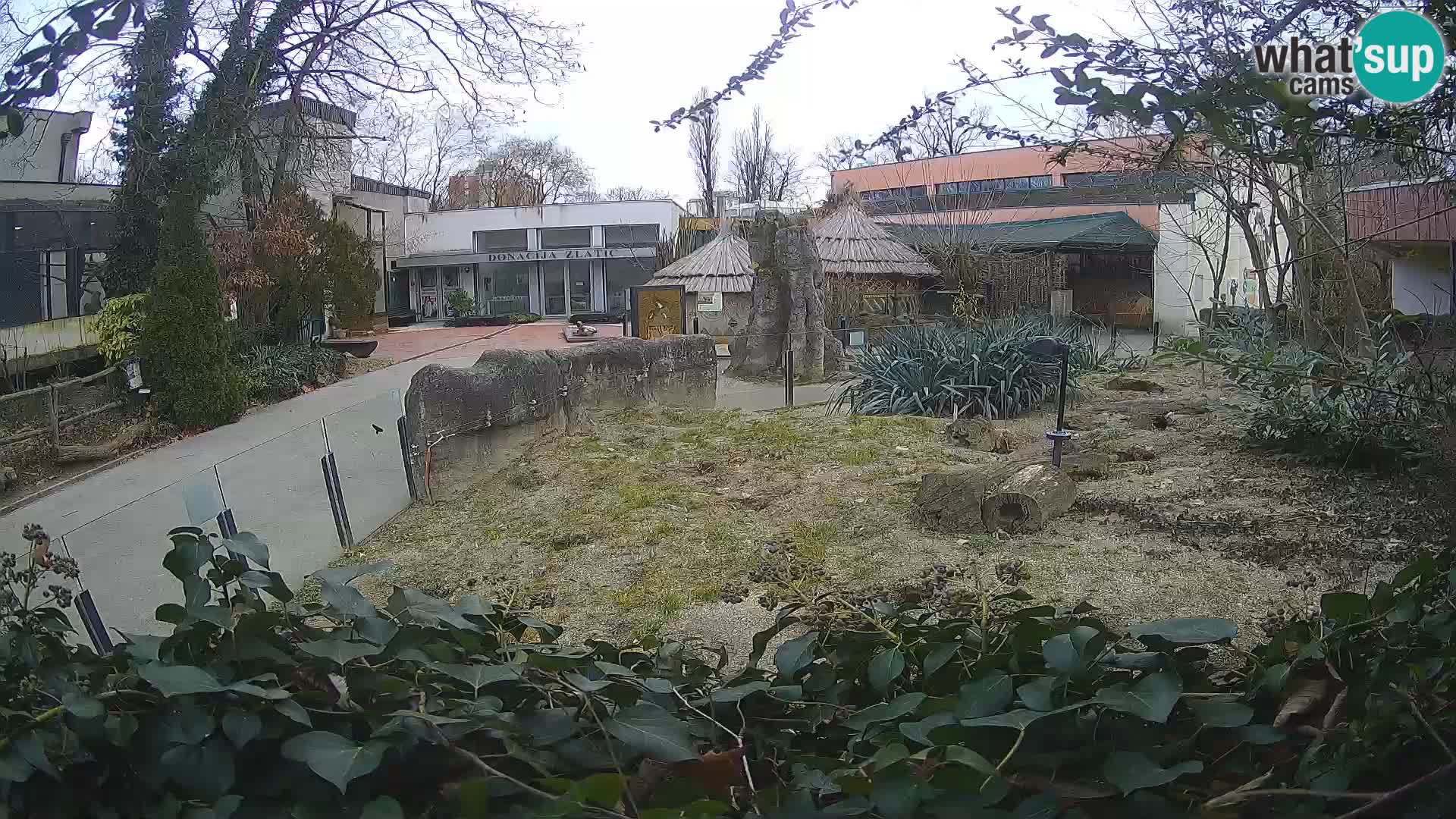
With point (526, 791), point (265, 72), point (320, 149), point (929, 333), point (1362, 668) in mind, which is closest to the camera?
point (526, 791)

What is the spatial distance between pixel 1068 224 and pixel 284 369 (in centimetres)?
1854

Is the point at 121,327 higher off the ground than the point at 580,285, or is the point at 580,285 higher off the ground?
the point at 580,285

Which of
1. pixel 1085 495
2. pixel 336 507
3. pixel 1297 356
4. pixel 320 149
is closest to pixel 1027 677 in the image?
pixel 1085 495

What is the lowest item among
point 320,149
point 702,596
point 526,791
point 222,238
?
point 702,596

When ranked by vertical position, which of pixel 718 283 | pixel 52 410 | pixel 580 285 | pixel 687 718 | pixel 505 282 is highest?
pixel 505 282

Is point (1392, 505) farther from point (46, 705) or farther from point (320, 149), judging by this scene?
point (320, 149)

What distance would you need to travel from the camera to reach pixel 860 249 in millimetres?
23844

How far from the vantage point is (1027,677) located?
1.67 metres

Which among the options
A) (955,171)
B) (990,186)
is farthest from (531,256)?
(990,186)

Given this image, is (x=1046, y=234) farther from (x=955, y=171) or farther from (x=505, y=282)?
(x=505, y=282)

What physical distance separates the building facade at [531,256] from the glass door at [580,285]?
0.08ft

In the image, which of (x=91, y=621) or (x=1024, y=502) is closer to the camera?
(x=91, y=621)

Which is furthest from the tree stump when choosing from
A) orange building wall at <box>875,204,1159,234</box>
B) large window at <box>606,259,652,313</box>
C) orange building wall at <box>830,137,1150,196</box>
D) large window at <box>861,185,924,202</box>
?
large window at <box>606,259,652,313</box>

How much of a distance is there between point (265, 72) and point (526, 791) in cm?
1445
